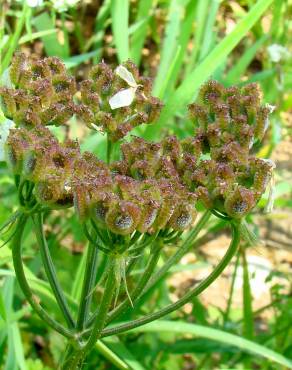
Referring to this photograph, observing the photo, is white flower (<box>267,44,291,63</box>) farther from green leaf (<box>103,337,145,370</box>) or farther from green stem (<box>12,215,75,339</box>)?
green stem (<box>12,215,75,339</box>)

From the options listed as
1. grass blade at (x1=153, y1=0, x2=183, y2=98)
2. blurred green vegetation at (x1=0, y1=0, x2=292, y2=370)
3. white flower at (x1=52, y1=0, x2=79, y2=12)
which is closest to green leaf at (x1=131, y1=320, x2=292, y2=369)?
blurred green vegetation at (x1=0, y1=0, x2=292, y2=370)

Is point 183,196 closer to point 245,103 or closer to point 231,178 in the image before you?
point 231,178

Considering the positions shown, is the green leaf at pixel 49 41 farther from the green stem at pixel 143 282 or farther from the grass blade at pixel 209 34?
the green stem at pixel 143 282

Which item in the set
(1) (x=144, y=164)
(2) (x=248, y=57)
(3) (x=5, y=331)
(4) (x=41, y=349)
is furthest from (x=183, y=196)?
(2) (x=248, y=57)

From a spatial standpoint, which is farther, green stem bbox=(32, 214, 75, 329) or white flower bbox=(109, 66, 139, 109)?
white flower bbox=(109, 66, 139, 109)

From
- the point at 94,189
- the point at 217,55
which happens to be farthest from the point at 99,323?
the point at 217,55

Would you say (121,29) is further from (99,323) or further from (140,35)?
(99,323)

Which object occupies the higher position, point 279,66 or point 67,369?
point 279,66
